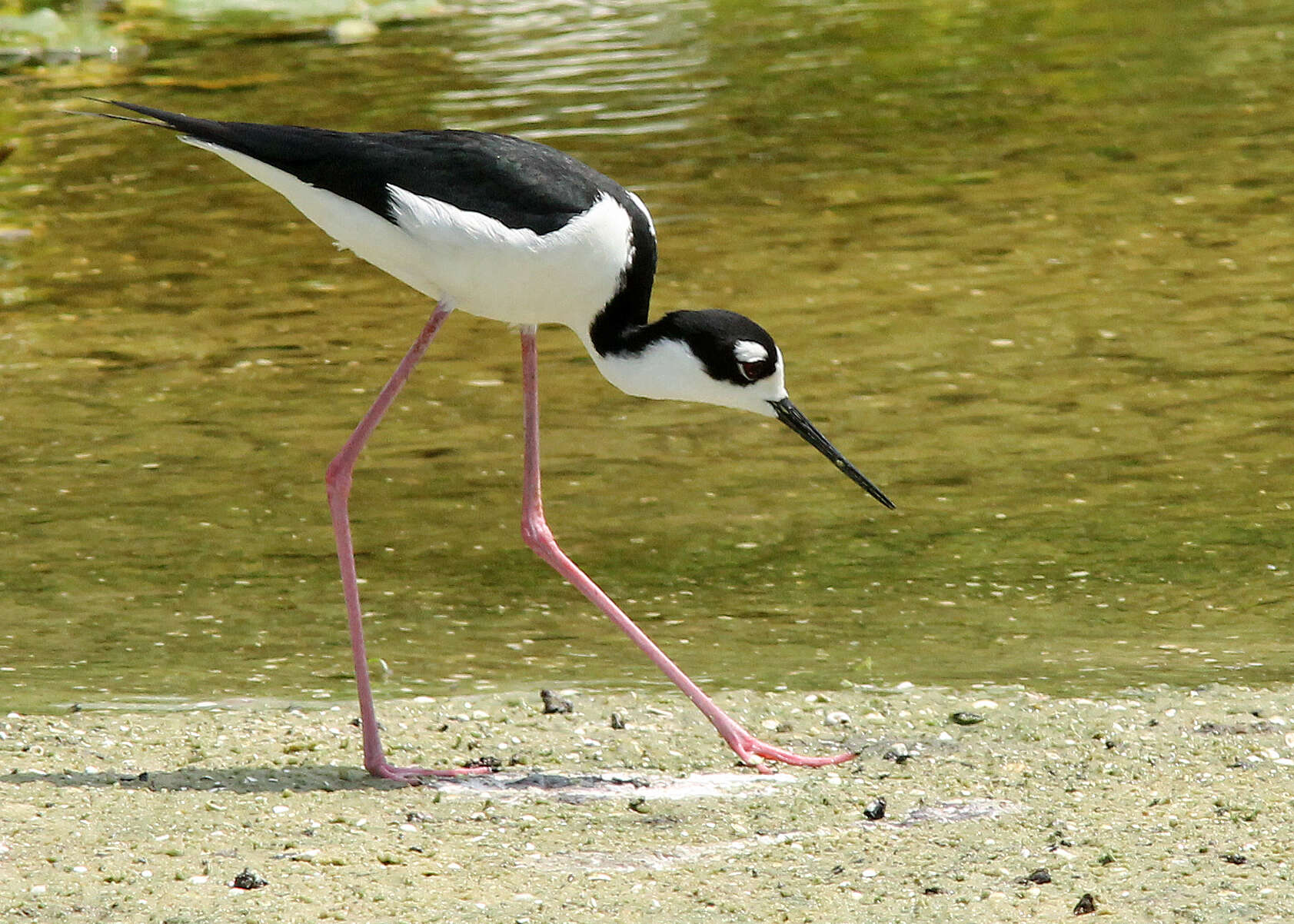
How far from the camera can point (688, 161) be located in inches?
417

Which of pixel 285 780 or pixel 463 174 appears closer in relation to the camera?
pixel 285 780

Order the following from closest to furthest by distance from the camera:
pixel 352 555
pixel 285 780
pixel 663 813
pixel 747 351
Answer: pixel 663 813 < pixel 285 780 < pixel 747 351 < pixel 352 555

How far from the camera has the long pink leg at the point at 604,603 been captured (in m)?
4.54

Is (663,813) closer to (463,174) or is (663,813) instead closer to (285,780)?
(285,780)

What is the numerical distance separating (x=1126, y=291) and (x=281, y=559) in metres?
3.95

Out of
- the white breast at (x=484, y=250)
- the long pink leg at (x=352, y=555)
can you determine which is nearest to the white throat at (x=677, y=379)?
the white breast at (x=484, y=250)

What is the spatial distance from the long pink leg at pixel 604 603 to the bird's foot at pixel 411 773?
1.70 feet

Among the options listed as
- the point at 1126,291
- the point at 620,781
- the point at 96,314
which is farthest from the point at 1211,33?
the point at 620,781

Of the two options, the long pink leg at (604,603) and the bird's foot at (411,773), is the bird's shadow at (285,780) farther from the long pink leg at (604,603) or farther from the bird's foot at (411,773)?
the long pink leg at (604,603)

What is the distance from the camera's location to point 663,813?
13.9ft

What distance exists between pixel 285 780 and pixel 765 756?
1102mm

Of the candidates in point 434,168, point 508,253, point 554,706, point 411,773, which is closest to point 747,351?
point 508,253

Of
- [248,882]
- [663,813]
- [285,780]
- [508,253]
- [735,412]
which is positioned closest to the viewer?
[248,882]

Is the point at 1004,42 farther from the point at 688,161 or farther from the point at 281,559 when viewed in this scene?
the point at 281,559
